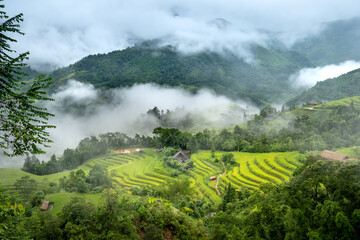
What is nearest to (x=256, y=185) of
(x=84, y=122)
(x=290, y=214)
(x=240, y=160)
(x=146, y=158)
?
(x=240, y=160)

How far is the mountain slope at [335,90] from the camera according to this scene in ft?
422

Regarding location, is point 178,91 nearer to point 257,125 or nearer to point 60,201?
point 257,125

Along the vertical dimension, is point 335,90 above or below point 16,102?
above

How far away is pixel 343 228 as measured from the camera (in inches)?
360

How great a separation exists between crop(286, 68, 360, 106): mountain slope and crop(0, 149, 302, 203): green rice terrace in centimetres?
9292

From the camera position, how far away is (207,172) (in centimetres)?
4656

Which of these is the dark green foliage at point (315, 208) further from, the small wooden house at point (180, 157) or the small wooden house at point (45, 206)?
the small wooden house at point (180, 157)

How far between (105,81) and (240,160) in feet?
515

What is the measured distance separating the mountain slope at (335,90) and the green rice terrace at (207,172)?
92918mm

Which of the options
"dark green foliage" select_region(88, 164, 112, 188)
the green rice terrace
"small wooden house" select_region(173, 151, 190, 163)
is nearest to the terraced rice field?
the green rice terrace

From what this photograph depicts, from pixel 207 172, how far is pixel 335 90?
126 m

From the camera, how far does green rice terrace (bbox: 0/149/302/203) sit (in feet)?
122

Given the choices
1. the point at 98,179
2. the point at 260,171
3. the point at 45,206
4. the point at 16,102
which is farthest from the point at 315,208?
the point at 98,179

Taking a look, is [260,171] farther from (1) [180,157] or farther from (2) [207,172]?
(1) [180,157]
